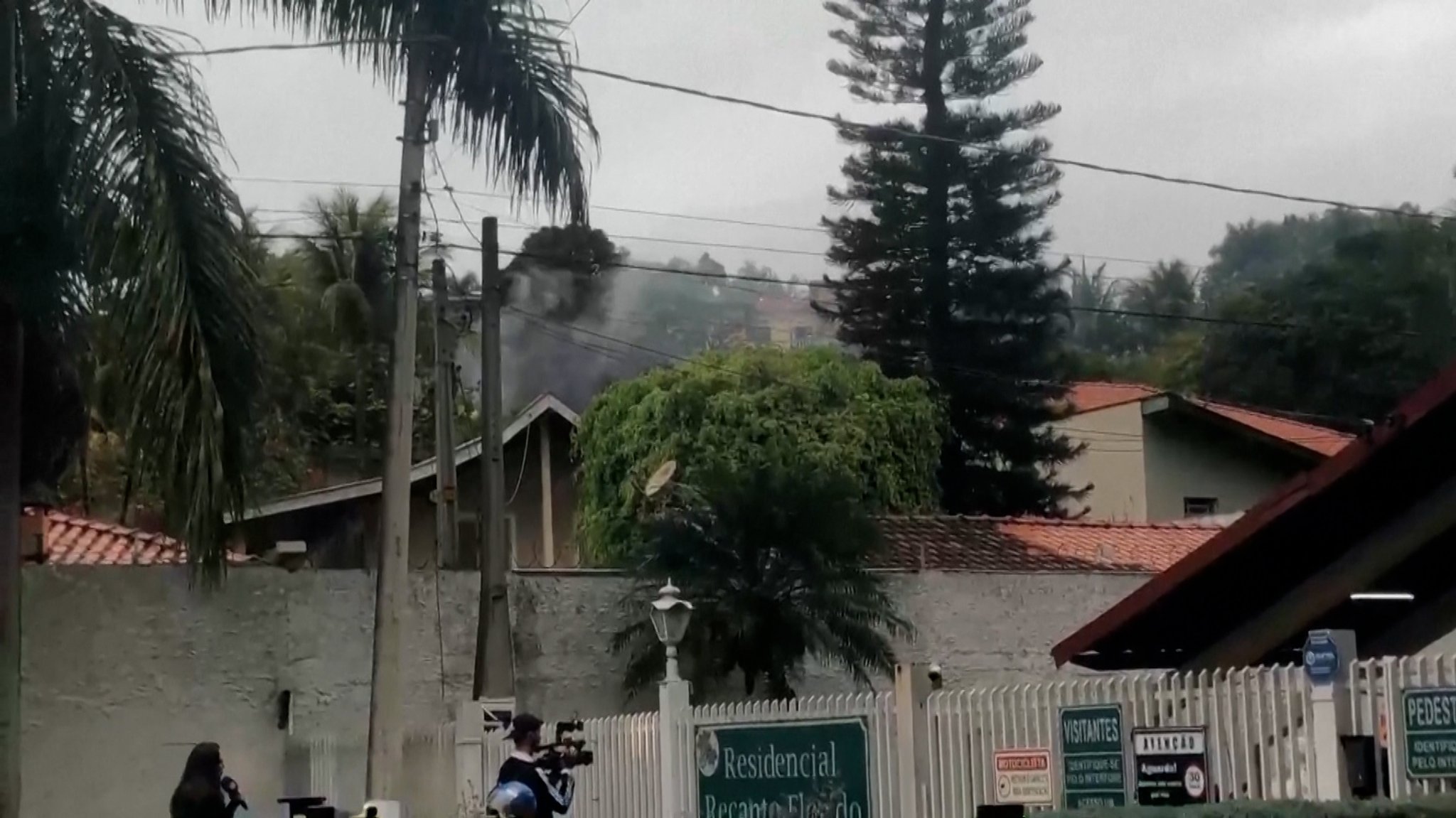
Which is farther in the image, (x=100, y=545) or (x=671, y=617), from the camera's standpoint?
(x=100, y=545)

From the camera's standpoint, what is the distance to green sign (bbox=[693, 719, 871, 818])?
11508 millimetres

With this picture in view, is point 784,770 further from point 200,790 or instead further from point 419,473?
point 419,473

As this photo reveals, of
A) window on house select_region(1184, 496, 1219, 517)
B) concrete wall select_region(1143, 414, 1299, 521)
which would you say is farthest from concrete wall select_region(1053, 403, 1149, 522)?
window on house select_region(1184, 496, 1219, 517)

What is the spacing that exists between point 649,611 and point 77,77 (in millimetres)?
7817

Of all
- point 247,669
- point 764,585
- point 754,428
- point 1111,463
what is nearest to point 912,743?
point 764,585

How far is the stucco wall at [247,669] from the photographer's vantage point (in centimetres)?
1631

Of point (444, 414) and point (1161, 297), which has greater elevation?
point (1161, 297)

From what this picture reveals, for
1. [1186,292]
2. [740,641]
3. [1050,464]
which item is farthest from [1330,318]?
[740,641]

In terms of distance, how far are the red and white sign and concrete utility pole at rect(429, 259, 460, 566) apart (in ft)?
31.7

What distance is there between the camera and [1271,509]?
1078 cm

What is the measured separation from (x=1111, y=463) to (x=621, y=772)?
25.6m

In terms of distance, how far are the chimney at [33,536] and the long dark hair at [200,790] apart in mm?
6437

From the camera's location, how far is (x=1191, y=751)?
30.9ft

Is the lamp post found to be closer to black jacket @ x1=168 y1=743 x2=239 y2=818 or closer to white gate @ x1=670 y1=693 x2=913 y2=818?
white gate @ x1=670 y1=693 x2=913 y2=818
